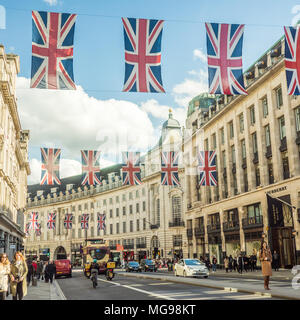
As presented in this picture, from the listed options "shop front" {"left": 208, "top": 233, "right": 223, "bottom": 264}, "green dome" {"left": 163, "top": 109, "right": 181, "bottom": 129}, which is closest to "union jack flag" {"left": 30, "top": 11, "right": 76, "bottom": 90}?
"shop front" {"left": 208, "top": 233, "right": 223, "bottom": 264}

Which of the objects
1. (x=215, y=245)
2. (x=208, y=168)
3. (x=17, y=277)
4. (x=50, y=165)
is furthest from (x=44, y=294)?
(x=215, y=245)

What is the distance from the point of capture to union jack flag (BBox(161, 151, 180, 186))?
128ft

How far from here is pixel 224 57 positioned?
62.0 ft

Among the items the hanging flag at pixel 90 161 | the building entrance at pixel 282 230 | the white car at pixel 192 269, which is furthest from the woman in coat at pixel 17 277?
the building entrance at pixel 282 230

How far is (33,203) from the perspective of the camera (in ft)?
403

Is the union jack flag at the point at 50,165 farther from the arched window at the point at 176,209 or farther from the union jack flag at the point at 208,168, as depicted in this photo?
the arched window at the point at 176,209

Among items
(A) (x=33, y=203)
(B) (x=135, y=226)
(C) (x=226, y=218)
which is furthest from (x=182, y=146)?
(A) (x=33, y=203)

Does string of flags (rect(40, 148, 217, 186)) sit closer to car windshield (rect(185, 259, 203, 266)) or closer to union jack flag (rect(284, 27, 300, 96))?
car windshield (rect(185, 259, 203, 266))

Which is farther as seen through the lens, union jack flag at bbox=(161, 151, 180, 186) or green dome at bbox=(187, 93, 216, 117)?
green dome at bbox=(187, 93, 216, 117)

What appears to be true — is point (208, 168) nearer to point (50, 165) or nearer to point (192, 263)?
point (192, 263)

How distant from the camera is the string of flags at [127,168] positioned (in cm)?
3331

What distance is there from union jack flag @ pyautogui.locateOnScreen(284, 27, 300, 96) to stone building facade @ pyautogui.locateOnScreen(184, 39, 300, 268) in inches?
572

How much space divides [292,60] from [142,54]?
708 centimetres

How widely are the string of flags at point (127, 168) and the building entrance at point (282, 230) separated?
19.9ft
